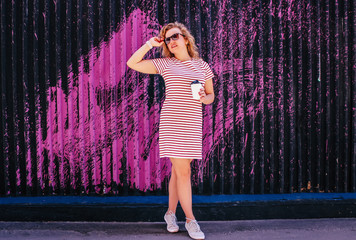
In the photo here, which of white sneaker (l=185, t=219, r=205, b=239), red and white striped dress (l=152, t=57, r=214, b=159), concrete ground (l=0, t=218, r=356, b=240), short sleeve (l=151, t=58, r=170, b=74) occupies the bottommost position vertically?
concrete ground (l=0, t=218, r=356, b=240)

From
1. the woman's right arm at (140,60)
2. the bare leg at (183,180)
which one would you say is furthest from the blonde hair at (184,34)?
the bare leg at (183,180)

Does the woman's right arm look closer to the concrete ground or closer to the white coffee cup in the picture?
the white coffee cup

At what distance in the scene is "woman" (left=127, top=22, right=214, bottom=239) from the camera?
3.02m

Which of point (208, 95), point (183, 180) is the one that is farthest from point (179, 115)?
point (183, 180)

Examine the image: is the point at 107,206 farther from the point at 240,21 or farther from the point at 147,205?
the point at 240,21

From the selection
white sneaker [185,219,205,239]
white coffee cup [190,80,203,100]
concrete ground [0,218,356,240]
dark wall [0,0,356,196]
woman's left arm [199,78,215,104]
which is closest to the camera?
white coffee cup [190,80,203,100]

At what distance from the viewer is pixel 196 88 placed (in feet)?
9.09

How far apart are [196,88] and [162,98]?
3.95 feet

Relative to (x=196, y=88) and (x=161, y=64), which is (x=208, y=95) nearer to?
(x=196, y=88)

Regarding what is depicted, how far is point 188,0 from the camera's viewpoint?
390 centimetres

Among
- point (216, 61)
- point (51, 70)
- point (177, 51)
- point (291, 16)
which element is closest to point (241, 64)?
point (216, 61)

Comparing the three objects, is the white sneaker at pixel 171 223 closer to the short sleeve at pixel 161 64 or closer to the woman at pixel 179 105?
the woman at pixel 179 105

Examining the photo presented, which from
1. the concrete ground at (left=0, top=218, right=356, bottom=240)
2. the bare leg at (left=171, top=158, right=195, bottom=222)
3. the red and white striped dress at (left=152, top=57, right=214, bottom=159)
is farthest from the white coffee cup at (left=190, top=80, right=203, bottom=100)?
the concrete ground at (left=0, top=218, right=356, bottom=240)

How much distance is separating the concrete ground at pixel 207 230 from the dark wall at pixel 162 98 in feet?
1.45
